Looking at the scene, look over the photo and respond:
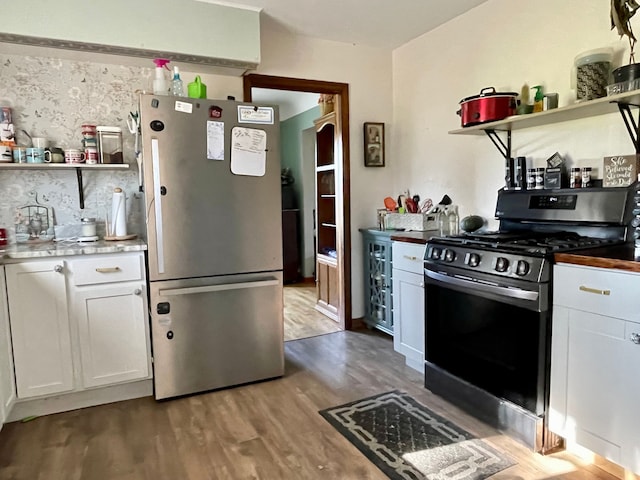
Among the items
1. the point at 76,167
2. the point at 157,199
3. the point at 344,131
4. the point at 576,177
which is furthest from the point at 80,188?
the point at 576,177

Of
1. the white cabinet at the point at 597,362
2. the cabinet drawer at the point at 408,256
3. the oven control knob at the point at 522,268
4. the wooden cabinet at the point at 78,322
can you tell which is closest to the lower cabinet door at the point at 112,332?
the wooden cabinet at the point at 78,322

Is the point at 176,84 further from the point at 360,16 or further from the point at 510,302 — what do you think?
the point at 510,302

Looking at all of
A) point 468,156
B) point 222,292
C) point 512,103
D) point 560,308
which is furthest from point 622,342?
point 222,292

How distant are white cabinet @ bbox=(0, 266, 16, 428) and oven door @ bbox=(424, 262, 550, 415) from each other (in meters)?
2.17

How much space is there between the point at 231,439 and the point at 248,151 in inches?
60.3

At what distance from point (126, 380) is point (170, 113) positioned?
4.91 ft

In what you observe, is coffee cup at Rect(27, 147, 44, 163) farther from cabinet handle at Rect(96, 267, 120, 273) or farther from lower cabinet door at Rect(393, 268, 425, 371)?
lower cabinet door at Rect(393, 268, 425, 371)

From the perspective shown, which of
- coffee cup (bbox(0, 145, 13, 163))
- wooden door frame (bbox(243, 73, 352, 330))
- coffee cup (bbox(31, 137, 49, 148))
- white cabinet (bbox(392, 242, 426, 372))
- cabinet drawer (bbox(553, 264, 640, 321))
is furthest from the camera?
wooden door frame (bbox(243, 73, 352, 330))

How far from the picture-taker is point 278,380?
108 inches

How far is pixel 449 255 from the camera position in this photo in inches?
89.6

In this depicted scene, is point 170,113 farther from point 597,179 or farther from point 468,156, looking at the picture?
point 597,179

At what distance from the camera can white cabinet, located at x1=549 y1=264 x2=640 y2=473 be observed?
1.59 m

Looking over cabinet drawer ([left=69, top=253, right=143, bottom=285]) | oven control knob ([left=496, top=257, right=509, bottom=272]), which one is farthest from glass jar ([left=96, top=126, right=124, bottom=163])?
oven control knob ([left=496, top=257, right=509, bottom=272])

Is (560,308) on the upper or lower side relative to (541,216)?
lower
